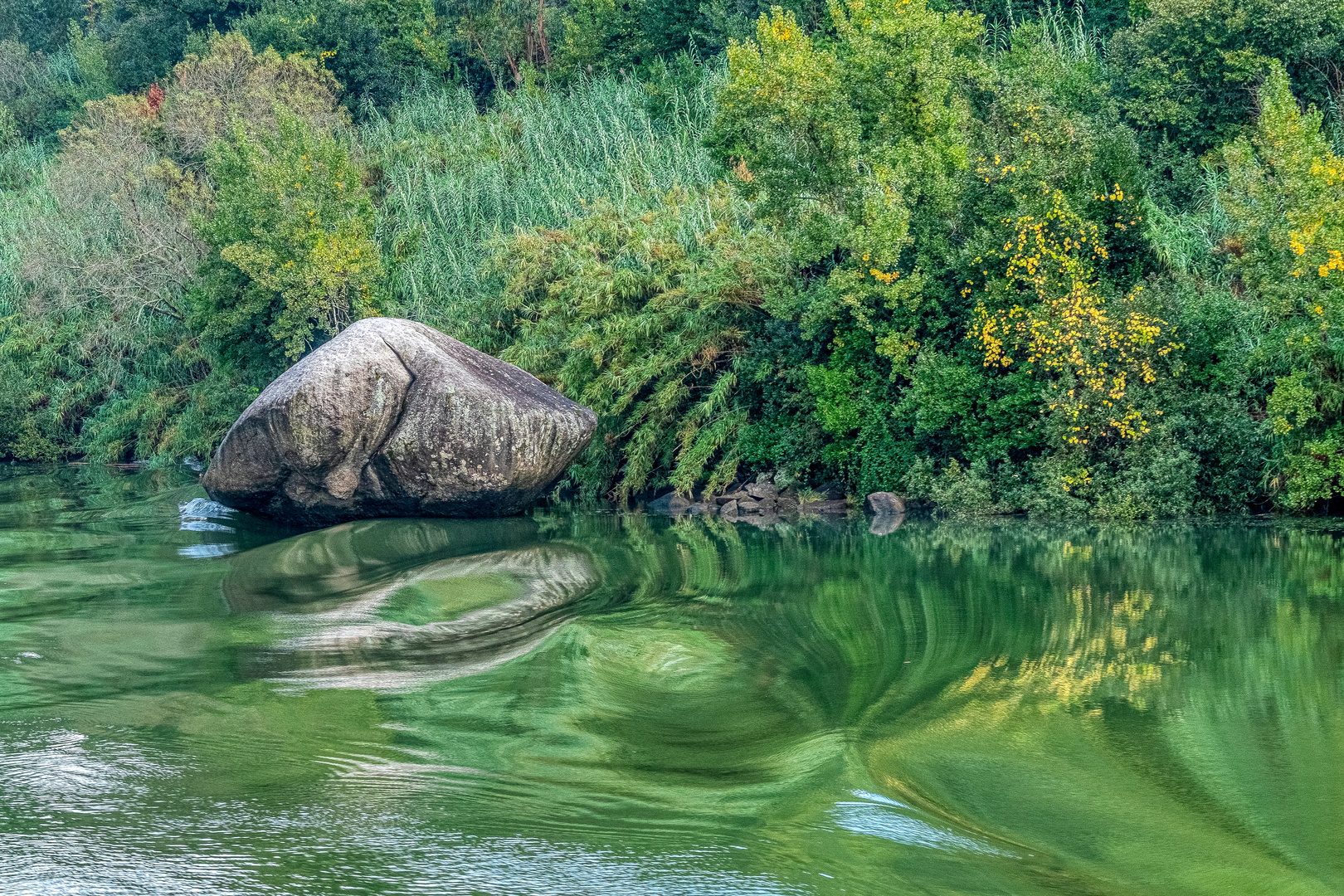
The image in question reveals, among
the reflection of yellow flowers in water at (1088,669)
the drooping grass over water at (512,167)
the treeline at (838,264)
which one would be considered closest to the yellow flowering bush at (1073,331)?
the treeline at (838,264)

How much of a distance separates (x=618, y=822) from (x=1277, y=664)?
5.59 metres

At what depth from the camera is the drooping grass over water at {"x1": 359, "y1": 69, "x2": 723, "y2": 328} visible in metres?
31.2

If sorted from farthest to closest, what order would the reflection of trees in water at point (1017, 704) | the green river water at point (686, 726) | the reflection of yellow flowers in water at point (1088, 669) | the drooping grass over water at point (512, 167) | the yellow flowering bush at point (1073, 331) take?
the drooping grass over water at point (512, 167) < the yellow flowering bush at point (1073, 331) < the reflection of yellow flowers in water at point (1088, 669) < the reflection of trees in water at point (1017, 704) < the green river water at point (686, 726)

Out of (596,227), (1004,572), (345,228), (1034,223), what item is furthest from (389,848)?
(345,228)

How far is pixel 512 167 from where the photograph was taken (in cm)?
3712

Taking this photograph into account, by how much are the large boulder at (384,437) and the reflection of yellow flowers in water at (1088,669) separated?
34.4ft

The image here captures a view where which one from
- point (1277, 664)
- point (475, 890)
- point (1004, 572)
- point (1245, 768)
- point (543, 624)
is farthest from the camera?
point (1004, 572)

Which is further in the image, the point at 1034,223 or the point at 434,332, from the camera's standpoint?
the point at 434,332

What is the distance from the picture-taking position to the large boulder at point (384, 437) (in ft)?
62.1

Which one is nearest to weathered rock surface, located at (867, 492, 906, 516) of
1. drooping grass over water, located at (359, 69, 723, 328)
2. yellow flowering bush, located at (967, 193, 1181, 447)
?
yellow flowering bush, located at (967, 193, 1181, 447)

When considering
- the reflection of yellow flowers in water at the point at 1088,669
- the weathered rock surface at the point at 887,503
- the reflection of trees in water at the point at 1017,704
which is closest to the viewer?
the reflection of trees in water at the point at 1017,704

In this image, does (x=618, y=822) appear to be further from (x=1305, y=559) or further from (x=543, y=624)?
(x=1305, y=559)

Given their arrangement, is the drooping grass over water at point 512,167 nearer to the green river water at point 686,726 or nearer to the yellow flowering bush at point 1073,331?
the yellow flowering bush at point 1073,331

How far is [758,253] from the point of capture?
21938 millimetres
